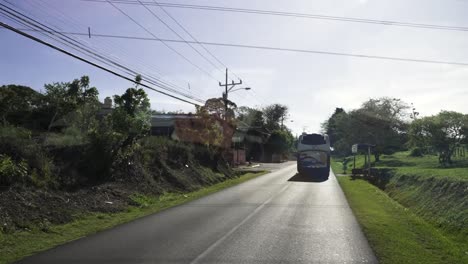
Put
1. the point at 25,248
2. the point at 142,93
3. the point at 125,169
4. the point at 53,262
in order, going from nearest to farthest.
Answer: the point at 53,262 < the point at 25,248 < the point at 125,169 < the point at 142,93

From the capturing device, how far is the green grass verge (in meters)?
9.43

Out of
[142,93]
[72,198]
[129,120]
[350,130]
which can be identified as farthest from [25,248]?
[350,130]

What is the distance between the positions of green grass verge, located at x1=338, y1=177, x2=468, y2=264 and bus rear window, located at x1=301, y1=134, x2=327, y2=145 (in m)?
22.6

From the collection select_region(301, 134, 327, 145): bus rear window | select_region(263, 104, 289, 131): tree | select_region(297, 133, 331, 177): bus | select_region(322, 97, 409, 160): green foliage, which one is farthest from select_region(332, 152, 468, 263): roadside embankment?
select_region(263, 104, 289, 131): tree

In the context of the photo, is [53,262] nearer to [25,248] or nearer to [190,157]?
[25,248]

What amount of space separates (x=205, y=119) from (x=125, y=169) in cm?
1677

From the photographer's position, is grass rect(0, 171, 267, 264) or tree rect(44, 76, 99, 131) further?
tree rect(44, 76, 99, 131)

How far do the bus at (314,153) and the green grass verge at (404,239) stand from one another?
22.4 m

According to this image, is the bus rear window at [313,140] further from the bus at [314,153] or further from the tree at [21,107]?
the tree at [21,107]

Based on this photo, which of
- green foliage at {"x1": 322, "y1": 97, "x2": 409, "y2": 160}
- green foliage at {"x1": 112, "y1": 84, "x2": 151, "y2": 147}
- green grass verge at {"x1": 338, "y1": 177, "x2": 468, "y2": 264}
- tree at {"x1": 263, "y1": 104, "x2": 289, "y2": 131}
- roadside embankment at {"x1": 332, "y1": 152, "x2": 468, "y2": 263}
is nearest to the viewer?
green grass verge at {"x1": 338, "y1": 177, "x2": 468, "y2": 264}

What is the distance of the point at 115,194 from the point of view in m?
18.3

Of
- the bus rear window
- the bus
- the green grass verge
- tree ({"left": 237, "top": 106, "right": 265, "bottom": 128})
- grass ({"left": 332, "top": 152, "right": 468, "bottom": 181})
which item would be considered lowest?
the green grass verge

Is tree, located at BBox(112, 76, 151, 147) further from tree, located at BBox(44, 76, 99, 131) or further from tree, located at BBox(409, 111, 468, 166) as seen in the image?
tree, located at BBox(409, 111, 468, 166)

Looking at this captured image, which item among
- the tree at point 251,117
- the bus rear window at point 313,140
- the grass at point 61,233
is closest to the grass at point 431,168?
the bus rear window at point 313,140
